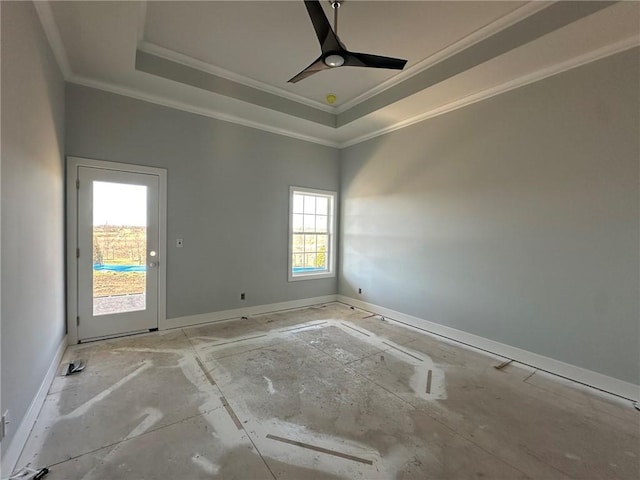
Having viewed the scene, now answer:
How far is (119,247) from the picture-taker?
12.1ft

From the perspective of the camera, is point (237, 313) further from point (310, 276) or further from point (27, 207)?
point (27, 207)

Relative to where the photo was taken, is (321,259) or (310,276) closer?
(310,276)

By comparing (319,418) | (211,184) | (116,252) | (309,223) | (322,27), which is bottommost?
(319,418)

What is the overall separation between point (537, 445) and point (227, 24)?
4.41m

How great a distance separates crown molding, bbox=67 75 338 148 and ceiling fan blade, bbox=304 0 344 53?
101 inches

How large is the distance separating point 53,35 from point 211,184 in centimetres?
216

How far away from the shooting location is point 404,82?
3.80 metres

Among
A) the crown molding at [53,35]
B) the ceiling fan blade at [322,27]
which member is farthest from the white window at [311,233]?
the crown molding at [53,35]

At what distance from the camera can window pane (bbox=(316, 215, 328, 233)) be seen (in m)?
5.73

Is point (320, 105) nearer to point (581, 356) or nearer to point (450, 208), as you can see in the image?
point (450, 208)

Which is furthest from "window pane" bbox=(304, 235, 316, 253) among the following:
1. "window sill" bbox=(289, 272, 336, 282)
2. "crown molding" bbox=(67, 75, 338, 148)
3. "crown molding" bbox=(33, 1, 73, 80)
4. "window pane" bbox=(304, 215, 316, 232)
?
→ "crown molding" bbox=(33, 1, 73, 80)

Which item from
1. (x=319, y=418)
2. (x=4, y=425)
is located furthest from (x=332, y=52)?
(x=4, y=425)

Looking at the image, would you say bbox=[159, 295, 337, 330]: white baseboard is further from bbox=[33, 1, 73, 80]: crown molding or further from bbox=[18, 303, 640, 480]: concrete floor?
bbox=[33, 1, 73, 80]: crown molding

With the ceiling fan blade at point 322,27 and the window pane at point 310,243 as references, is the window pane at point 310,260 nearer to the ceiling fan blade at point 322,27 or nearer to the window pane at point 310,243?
the window pane at point 310,243
